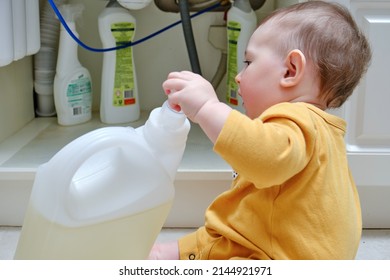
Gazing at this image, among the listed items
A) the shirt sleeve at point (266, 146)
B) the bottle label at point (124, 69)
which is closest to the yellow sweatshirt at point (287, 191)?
the shirt sleeve at point (266, 146)

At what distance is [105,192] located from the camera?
0.67 m

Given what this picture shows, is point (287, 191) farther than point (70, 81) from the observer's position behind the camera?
No

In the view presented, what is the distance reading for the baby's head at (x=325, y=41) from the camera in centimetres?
66

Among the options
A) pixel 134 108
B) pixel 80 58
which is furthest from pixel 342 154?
pixel 80 58

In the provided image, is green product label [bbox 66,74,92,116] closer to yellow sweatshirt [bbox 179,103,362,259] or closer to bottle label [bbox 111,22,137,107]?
bottle label [bbox 111,22,137,107]

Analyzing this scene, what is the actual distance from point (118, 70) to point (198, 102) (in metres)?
0.75

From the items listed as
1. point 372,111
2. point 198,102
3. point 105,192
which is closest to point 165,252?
point 105,192

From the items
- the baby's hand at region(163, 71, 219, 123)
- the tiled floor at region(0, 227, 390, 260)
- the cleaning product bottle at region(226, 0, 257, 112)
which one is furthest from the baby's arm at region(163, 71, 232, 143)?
the cleaning product bottle at region(226, 0, 257, 112)

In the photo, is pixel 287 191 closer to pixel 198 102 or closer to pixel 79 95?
pixel 198 102

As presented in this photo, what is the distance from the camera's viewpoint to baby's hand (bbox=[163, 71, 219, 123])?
24.6 inches

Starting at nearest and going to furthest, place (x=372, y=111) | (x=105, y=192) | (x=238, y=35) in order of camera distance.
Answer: (x=105, y=192) → (x=372, y=111) → (x=238, y=35)

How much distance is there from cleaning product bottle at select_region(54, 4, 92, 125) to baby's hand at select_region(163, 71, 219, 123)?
28.4 inches

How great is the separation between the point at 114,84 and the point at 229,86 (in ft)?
1.00

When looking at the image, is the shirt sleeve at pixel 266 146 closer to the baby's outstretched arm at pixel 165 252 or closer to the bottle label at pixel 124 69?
the baby's outstretched arm at pixel 165 252
